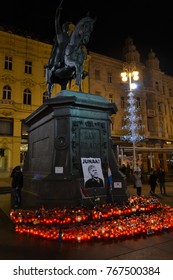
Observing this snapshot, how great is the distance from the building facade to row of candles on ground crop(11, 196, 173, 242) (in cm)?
1492

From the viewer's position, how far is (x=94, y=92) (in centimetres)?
3319

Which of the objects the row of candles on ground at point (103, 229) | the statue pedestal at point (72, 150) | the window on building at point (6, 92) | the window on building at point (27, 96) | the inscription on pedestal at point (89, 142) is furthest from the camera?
the window on building at point (27, 96)

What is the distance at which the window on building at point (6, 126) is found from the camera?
87.0 feet

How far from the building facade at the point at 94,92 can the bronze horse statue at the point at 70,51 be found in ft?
44.2

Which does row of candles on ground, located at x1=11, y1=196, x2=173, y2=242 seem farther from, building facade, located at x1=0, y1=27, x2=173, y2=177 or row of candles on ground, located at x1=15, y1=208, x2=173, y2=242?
building facade, located at x1=0, y1=27, x2=173, y2=177

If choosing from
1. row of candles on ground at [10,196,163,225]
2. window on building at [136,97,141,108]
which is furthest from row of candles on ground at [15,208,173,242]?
window on building at [136,97,141,108]

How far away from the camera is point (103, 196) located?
7.14 metres

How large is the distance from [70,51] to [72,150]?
12.5 ft

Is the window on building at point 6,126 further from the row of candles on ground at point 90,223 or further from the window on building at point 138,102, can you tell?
the row of candles on ground at point 90,223

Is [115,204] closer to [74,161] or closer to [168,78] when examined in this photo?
[74,161]

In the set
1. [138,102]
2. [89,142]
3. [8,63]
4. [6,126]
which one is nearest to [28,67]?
[8,63]

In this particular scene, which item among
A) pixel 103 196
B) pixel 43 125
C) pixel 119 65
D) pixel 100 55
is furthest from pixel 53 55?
pixel 119 65

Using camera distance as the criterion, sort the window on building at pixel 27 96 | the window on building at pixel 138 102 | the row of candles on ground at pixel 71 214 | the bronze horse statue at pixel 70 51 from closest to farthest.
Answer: the row of candles on ground at pixel 71 214 < the bronze horse statue at pixel 70 51 < the window on building at pixel 27 96 < the window on building at pixel 138 102

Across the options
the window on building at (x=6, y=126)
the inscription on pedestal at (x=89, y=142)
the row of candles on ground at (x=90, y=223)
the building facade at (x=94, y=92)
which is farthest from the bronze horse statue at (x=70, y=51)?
the window on building at (x=6, y=126)
